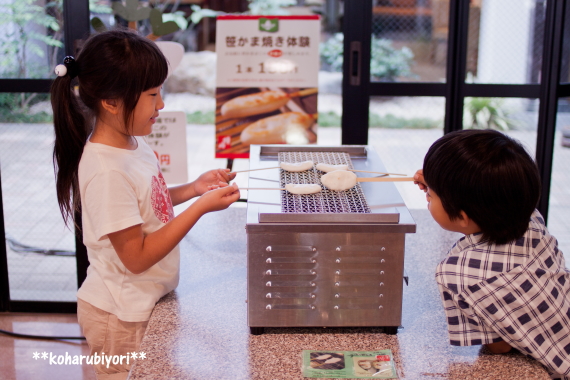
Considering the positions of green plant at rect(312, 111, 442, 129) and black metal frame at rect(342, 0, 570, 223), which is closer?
black metal frame at rect(342, 0, 570, 223)

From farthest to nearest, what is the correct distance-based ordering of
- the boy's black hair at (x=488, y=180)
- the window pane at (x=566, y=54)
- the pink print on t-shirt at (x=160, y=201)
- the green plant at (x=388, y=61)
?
the green plant at (x=388, y=61)
the window pane at (x=566, y=54)
the pink print on t-shirt at (x=160, y=201)
the boy's black hair at (x=488, y=180)

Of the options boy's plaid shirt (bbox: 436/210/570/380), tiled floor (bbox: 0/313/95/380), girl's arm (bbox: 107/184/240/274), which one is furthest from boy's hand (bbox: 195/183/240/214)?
tiled floor (bbox: 0/313/95/380)

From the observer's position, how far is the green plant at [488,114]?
8.27ft

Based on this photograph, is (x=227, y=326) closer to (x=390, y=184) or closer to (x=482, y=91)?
(x=390, y=184)

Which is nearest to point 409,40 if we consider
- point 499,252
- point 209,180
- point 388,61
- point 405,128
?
point 388,61

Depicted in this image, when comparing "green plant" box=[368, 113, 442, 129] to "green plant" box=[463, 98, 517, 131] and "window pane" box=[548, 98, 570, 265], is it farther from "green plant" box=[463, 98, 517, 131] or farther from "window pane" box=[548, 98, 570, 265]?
"window pane" box=[548, 98, 570, 265]

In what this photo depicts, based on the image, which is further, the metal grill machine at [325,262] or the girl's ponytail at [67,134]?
the girl's ponytail at [67,134]

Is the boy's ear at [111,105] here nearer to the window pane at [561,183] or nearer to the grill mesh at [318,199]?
the grill mesh at [318,199]

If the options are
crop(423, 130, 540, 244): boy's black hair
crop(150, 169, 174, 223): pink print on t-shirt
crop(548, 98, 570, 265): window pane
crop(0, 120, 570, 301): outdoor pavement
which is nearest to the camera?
crop(423, 130, 540, 244): boy's black hair

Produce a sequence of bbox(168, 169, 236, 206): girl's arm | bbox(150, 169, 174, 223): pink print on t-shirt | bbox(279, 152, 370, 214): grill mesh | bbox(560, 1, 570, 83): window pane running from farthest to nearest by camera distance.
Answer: bbox(560, 1, 570, 83): window pane → bbox(168, 169, 236, 206): girl's arm → bbox(150, 169, 174, 223): pink print on t-shirt → bbox(279, 152, 370, 214): grill mesh

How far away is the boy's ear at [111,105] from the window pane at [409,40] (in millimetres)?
1445

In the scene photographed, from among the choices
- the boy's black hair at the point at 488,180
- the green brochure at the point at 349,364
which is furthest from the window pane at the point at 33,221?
the boy's black hair at the point at 488,180

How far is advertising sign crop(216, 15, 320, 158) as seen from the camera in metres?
2.35

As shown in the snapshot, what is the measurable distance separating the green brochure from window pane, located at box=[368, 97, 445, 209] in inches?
55.5
